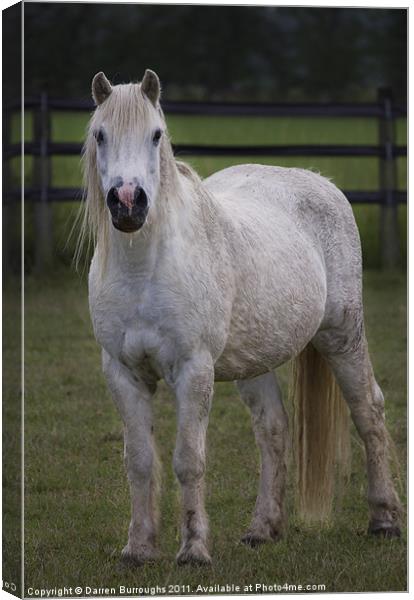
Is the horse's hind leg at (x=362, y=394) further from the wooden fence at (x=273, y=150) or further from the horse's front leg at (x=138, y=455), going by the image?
the horse's front leg at (x=138, y=455)

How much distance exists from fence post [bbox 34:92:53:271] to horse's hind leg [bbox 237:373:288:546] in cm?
117

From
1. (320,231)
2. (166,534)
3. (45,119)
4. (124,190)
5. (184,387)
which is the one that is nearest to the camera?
(124,190)

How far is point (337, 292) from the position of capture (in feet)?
20.1

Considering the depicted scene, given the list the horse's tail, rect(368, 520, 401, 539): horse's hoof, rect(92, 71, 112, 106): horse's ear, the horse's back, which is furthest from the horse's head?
rect(368, 520, 401, 539): horse's hoof

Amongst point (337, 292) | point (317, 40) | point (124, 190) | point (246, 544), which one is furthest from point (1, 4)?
point (246, 544)

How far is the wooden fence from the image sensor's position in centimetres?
652

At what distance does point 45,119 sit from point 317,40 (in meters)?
1.90

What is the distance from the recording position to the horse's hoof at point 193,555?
507 cm

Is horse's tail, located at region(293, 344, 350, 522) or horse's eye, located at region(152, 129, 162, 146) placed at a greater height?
horse's eye, located at region(152, 129, 162, 146)

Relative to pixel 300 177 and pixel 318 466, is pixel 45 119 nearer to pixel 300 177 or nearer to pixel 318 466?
pixel 300 177

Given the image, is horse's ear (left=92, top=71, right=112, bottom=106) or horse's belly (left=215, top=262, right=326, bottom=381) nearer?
horse's ear (left=92, top=71, right=112, bottom=106)

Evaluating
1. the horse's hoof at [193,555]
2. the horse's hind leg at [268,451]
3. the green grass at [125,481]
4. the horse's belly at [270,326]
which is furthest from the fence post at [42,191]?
the horse's hoof at [193,555]

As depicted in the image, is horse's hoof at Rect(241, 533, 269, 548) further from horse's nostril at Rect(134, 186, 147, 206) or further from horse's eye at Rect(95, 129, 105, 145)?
horse's eye at Rect(95, 129, 105, 145)

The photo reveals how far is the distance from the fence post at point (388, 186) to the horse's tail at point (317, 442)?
2.26 feet
